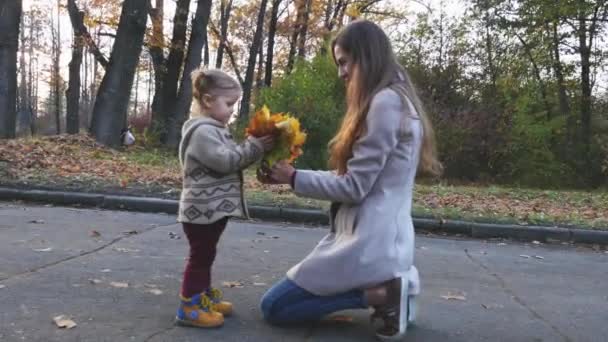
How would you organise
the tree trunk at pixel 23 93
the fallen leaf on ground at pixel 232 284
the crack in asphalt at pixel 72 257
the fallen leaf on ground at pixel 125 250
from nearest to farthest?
the crack in asphalt at pixel 72 257 < the fallen leaf on ground at pixel 232 284 < the fallen leaf on ground at pixel 125 250 < the tree trunk at pixel 23 93

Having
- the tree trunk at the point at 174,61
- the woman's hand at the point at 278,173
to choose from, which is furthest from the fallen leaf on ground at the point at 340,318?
the tree trunk at the point at 174,61

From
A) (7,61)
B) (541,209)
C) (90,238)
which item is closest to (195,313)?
(90,238)

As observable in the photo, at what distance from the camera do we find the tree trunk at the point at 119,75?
14.7m

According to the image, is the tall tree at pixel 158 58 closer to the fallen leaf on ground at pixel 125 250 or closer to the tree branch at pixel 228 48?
the tree branch at pixel 228 48

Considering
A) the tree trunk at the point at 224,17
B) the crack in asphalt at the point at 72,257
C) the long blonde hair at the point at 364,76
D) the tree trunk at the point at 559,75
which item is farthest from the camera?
the tree trunk at the point at 224,17

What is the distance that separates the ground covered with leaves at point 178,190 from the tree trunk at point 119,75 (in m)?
2.68

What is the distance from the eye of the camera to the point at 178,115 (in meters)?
19.1

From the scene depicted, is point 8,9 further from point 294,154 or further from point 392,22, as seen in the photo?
point 392,22

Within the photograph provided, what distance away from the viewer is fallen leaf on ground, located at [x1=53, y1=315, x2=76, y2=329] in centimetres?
307

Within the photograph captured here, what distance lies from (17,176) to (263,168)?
694 centimetres

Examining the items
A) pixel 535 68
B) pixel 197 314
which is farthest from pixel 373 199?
pixel 535 68

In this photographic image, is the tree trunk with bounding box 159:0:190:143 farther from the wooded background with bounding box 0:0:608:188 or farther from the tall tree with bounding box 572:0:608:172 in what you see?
the tall tree with bounding box 572:0:608:172

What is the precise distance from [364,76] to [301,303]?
1206 mm

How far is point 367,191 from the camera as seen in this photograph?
297 cm
